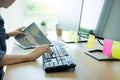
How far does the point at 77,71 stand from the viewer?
1.01 meters

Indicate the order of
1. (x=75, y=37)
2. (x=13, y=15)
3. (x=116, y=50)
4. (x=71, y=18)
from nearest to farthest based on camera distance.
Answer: (x=116, y=50) → (x=75, y=37) → (x=71, y=18) → (x=13, y=15)

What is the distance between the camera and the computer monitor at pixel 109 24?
118cm

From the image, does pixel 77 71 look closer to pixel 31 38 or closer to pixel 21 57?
pixel 21 57

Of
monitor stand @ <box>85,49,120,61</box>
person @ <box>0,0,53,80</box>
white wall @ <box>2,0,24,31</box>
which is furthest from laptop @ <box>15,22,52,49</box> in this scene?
white wall @ <box>2,0,24,31</box>

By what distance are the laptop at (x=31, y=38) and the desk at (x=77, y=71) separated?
0.91ft

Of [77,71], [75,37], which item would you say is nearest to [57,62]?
[77,71]

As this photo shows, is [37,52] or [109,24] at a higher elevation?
[109,24]

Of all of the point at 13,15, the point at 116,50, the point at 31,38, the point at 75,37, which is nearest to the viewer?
the point at 116,50

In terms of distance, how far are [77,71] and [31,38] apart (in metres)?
0.53

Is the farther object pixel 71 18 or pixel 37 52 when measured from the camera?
pixel 71 18

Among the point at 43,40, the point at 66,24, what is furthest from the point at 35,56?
the point at 66,24

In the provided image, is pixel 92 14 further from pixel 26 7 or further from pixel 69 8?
pixel 26 7

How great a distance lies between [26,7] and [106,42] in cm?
111

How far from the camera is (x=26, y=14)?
215 cm
